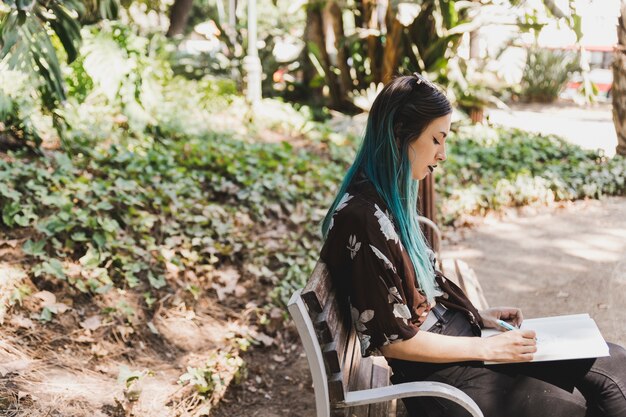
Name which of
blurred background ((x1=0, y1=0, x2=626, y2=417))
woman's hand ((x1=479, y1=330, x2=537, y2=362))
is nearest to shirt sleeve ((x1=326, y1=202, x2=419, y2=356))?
woman's hand ((x1=479, y1=330, x2=537, y2=362))

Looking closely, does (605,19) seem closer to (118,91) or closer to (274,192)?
(274,192)

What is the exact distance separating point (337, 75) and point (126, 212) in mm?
7674

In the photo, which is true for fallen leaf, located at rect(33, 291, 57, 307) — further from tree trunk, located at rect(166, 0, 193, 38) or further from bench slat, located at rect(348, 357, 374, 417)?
tree trunk, located at rect(166, 0, 193, 38)

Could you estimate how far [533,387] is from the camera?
2.34 m

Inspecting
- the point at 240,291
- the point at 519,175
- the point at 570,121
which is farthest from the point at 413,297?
the point at 570,121

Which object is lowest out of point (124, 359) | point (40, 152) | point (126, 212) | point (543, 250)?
point (543, 250)

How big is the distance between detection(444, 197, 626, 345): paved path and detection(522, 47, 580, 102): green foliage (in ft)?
25.2

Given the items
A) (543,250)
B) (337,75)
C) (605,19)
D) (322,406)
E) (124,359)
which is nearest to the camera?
(322,406)

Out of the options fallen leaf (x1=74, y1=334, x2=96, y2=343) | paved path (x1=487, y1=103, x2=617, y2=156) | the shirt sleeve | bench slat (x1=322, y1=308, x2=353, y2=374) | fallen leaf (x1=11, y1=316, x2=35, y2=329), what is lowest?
paved path (x1=487, y1=103, x2=617, y2=156)

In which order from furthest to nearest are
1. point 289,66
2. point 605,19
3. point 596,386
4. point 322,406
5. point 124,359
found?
1. point 289,66
2. point 605,19
3. point 124,359
4. point 596,386
5. point 322,406

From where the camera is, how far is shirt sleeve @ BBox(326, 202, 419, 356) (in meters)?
2.21

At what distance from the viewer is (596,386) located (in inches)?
93.4

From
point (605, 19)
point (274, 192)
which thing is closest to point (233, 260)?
point (274, 192)

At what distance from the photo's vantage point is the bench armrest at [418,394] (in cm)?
217
